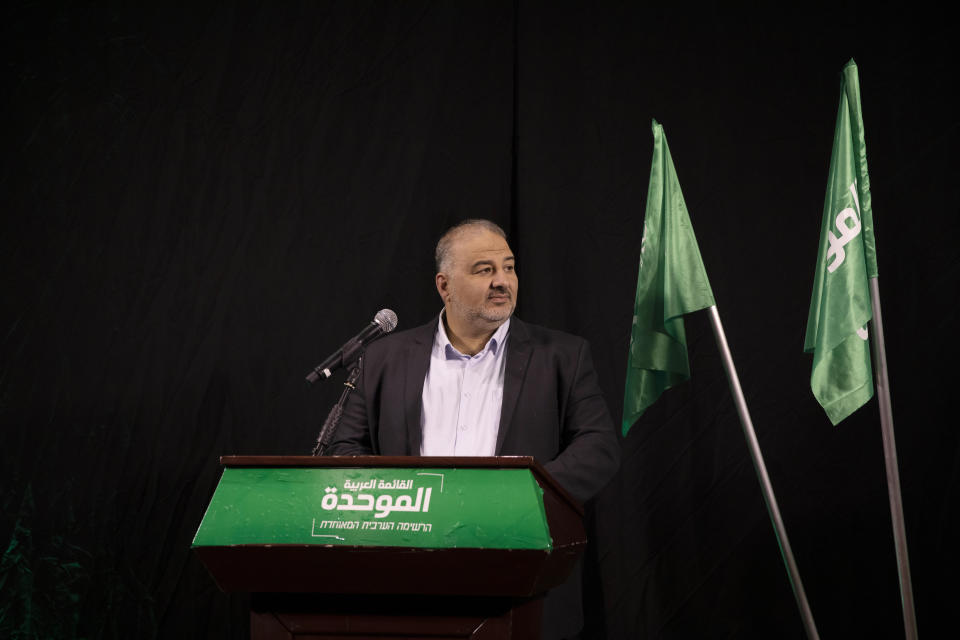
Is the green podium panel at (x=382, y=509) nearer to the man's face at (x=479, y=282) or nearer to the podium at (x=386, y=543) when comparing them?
the podium at (x=386, y=543)

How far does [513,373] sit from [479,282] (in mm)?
315

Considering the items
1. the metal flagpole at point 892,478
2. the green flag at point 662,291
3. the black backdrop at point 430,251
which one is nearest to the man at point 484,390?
the green flag at point 662,291

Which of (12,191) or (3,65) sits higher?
(3,65)

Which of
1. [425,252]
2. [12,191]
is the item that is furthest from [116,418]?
[425,252]

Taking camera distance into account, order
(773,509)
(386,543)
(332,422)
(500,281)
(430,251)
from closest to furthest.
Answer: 1. (386,543)
2. (332,422)
3. (773,509)
4. (500,281)
5. (430,251)

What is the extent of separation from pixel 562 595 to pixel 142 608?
1.57 metres

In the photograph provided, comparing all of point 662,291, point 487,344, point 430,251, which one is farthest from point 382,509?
point 430,251

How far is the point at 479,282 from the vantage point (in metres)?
2.57

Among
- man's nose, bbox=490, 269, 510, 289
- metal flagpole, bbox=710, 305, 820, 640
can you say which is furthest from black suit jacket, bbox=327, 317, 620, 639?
metal flagpole, bbox=710, 305, 820, 640

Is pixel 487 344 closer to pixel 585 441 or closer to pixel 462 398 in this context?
pixel 462 398

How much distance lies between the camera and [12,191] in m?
3.33

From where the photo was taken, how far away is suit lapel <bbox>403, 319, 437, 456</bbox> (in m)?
2.40

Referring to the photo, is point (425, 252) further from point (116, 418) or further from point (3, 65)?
point (3, 65)

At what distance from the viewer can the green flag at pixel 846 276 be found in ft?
7.06
